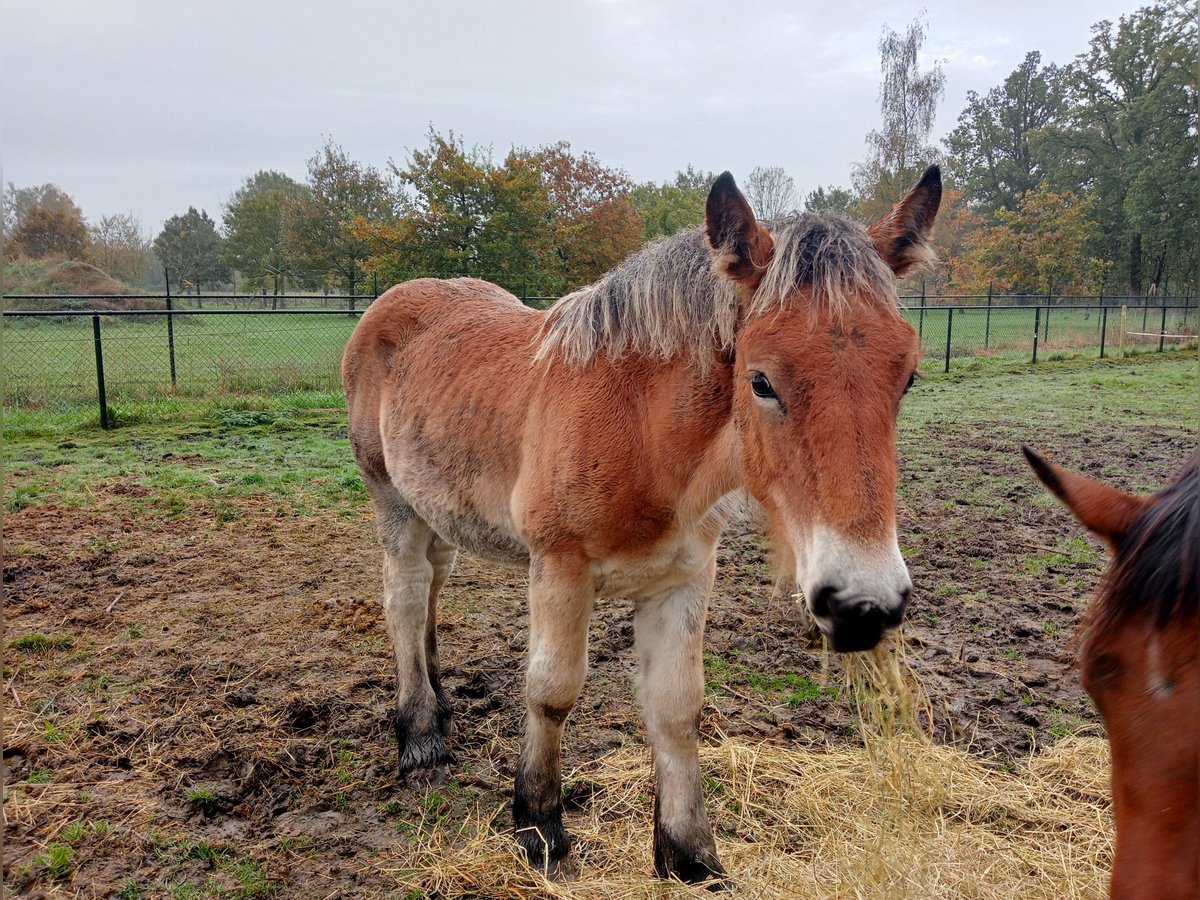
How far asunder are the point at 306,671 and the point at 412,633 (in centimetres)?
107

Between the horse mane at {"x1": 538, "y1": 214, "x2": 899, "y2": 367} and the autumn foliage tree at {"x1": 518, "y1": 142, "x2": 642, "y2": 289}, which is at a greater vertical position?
the autumn foliage tree at {"x1": 518, "y1": 142, "x2": 642, "y2": 289}

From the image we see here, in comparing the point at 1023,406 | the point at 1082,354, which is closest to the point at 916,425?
the point at 1023,406

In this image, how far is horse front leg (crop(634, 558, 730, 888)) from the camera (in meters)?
3.00

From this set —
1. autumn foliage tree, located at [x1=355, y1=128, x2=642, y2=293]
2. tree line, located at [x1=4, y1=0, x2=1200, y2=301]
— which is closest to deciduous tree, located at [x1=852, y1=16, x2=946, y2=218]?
tree line, located at [x1=4, y1=0, x2=1200, y2=301]

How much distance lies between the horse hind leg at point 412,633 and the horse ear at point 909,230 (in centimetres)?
273

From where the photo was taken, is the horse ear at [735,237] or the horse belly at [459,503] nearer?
the horse ear at [735,237]

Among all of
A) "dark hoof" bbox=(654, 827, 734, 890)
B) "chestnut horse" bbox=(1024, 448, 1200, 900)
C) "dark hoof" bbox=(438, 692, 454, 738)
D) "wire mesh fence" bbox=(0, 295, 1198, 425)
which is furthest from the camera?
"wire mesh fence" bbox=(0, 295, 1198, 425)

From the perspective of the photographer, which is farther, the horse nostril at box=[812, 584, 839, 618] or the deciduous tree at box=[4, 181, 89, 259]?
the deciduous tree at box=[4, 181, 89, 259]

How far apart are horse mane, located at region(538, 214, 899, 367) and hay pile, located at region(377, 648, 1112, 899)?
120 cm

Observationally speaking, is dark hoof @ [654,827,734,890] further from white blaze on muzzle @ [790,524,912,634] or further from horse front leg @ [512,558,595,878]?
white blaze on muzzle @ [790,524,912,634]

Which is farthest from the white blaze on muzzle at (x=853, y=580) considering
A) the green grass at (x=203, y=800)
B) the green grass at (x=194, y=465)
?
the green grass at (x=194, y=465)

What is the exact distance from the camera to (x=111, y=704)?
4055 millimetres

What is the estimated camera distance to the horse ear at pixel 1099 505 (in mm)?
1616

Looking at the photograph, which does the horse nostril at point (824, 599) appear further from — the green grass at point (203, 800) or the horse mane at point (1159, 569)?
the green grass at point (203, 800)
